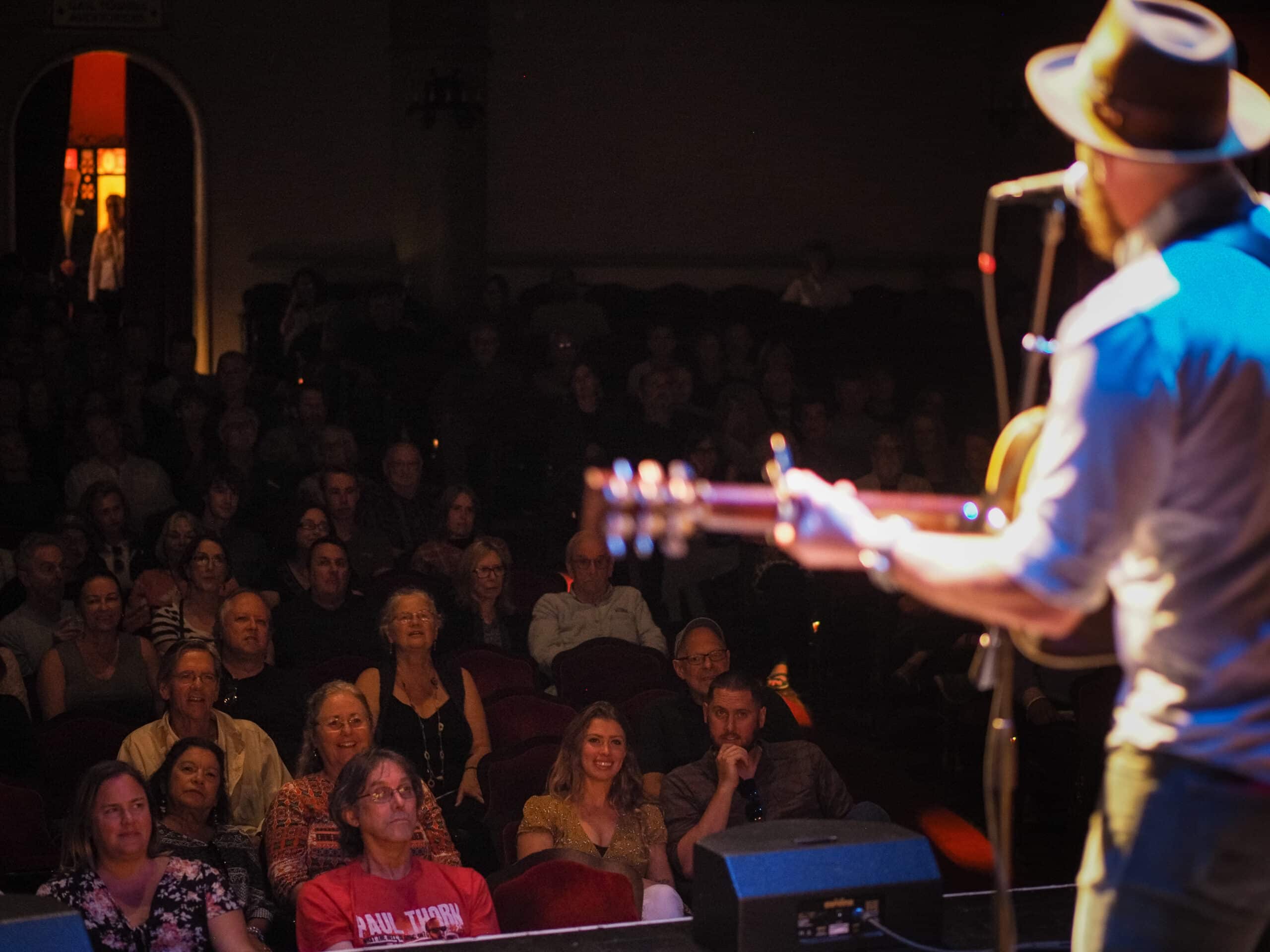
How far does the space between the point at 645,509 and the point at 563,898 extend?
2.25 meters

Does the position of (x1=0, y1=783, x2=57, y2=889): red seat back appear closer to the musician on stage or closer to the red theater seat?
Answer: the red theater seat

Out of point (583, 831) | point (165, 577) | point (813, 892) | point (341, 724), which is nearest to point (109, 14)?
point (165, 577)

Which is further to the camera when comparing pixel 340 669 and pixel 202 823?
pixel 340 669

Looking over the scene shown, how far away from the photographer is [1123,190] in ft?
4.64

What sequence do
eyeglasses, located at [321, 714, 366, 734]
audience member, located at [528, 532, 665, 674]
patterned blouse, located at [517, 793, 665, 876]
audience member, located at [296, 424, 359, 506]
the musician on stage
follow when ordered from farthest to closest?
1. audience member, located at [296, 424, 359, 506]
2. audience member, located at [528, 532, 665, 674]
3. eyeglasses, located at [321, 714, 366, 734]
4. patterned blouse, located at [517, 793, 665, 876]
5. the musician on stage

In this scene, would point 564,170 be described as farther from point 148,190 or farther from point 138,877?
point 138,877

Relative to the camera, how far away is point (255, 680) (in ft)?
15.7

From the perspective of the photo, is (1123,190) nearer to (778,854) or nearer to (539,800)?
(778,854)

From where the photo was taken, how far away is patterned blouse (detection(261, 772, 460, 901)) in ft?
12.3

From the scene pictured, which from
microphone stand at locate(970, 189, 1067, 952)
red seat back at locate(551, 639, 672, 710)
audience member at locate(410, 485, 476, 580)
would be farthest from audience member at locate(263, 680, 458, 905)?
microphone stand at locate(970, 189, 1067, 952)

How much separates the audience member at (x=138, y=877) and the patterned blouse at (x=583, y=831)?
86 cm

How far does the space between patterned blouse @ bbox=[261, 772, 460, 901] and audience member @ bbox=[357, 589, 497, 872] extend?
571mm

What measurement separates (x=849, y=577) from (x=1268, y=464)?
15.5ft

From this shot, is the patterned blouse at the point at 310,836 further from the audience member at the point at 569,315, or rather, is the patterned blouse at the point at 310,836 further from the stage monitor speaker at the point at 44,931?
the audience member at the point at 569,315
